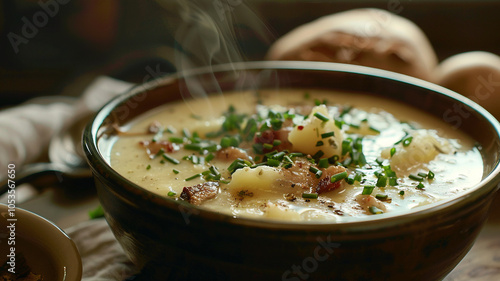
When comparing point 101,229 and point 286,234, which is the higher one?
point 286,234

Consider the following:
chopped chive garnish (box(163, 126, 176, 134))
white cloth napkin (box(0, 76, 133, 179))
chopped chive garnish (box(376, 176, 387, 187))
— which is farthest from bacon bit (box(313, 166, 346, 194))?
white cloth napkin (box(0, 76, 133, 179))

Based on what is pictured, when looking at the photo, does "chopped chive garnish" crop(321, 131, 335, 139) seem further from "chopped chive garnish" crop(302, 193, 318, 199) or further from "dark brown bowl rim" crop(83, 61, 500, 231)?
"dark brown bowl rim" crop(83, 61, 500, 231)

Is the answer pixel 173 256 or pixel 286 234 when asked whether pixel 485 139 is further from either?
pixel 173 256

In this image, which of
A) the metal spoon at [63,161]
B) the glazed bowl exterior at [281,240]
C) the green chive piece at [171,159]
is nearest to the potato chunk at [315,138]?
the green chive piece at [171,159]

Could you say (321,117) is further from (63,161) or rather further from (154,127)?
(63,161)

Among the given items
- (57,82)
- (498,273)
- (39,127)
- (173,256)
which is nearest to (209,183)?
(173,256)

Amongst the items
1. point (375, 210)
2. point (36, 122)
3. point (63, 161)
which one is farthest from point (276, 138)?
point (36, 122)

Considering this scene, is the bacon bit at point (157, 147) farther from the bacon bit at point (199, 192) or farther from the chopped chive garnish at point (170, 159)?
the bacon bit at point (199, 192)
